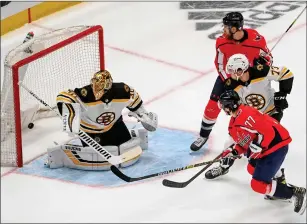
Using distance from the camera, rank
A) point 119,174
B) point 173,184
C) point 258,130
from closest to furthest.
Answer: point 258,130
point 173,184
point 119,174

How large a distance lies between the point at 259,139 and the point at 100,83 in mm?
890

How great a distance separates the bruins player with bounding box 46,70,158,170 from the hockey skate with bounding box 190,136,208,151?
0.25 meters

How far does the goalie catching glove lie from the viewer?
5.71m

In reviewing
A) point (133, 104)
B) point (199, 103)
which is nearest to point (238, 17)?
point (133, 104)

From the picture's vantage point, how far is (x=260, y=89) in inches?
218

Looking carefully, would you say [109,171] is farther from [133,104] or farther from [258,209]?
[258,209]

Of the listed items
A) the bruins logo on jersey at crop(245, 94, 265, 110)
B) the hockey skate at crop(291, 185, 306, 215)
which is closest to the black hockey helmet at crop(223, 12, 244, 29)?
the bruins logo on jersey at crop(245, 94, 265, 110)

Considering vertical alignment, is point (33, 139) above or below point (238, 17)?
below

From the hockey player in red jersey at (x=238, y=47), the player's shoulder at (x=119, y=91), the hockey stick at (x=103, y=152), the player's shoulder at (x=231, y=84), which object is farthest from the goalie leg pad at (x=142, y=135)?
the player's shoulder at (x=231, y=84)

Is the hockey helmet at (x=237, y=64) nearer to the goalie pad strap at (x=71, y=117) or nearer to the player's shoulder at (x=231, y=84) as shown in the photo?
the player's shoulder at (x=231, y=84)

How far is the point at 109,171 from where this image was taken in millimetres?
5645

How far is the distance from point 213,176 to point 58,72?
47.9 inches

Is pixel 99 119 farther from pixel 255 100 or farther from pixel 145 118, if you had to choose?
pixel 255 100

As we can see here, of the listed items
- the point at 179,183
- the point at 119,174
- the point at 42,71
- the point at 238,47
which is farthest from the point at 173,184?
the point at 42,71
